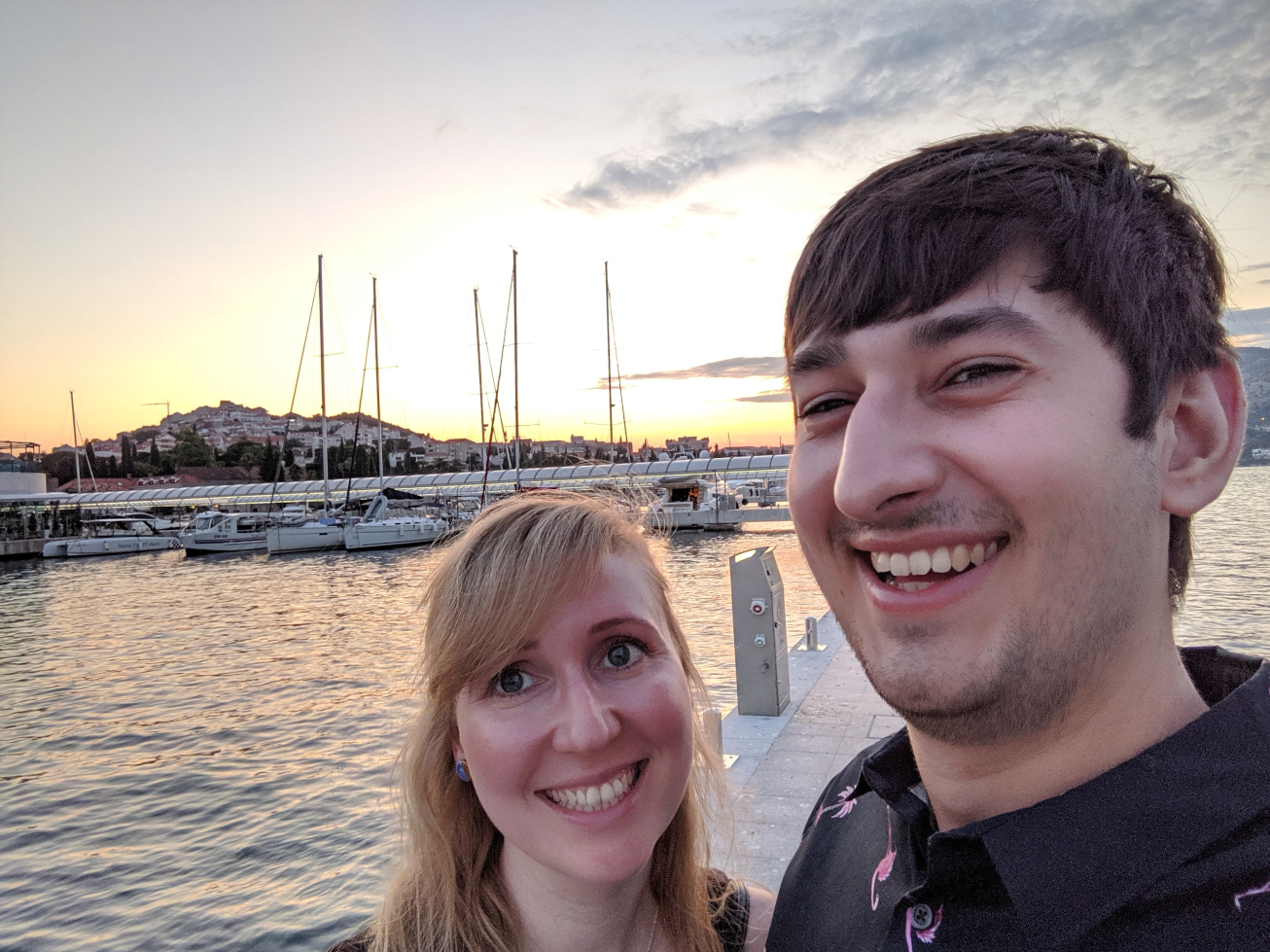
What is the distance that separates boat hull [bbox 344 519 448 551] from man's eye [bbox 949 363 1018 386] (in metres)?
38.8

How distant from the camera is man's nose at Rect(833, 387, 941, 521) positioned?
1.26 meters

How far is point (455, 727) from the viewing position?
232cm

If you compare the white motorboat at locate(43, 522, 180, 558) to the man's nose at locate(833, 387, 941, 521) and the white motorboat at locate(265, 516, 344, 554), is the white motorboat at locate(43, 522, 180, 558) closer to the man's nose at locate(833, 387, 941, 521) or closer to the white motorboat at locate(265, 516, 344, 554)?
the white motorboat at locate(265, 516, 344, 554)

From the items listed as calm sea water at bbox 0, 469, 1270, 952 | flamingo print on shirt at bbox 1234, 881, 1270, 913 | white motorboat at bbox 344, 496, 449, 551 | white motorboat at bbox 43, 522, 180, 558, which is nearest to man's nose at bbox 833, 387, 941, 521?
flamingo print on shirt at bbox 1234, 881, 1270, 913

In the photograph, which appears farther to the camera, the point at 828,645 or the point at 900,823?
the point at 828,645

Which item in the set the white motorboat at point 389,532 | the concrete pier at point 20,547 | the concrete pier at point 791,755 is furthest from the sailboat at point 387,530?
the concrete pier at point 791,755

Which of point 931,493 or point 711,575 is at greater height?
point 931,493

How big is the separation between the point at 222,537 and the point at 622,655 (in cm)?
4475

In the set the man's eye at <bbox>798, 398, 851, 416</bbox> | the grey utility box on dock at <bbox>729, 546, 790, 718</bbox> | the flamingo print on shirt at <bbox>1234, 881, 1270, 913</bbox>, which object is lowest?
the grey utility box on dock at <bbox>729, 546, 790, 718</bbox>

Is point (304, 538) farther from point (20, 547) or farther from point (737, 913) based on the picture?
point (737, 913)

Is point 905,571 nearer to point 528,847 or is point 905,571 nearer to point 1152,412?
point 1152,412

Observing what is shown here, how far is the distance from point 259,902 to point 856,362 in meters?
8.39

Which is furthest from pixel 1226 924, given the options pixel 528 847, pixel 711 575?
pixel 711 575

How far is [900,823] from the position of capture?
5.07 feet
